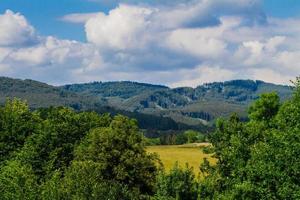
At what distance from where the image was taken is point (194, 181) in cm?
4697

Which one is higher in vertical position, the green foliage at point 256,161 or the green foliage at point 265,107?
the green foliage at point 265,107

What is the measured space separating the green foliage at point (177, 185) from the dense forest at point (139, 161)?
3.4 inches

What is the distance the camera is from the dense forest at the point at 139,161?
41344 millimetres

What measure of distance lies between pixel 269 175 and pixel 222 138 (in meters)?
15.9

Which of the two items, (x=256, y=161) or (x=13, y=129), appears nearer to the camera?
(x=256, y=161)

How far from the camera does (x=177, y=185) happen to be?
148 ft

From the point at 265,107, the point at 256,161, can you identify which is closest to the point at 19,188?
the point at 256,161

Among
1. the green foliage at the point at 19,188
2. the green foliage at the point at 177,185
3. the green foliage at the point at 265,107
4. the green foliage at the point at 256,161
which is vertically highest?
the green foliage at the point at 265,107

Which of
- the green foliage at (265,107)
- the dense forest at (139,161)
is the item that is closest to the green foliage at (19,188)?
the dense forest at (139,161)

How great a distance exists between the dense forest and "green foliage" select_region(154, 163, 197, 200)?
86 millimetres

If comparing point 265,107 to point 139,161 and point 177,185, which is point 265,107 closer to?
point 139,161

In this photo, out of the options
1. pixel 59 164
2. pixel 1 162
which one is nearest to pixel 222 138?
pixel 59 164

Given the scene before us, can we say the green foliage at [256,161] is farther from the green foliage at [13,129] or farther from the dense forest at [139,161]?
the green foliage at [13,129]

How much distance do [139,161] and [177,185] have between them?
22.1 meters
